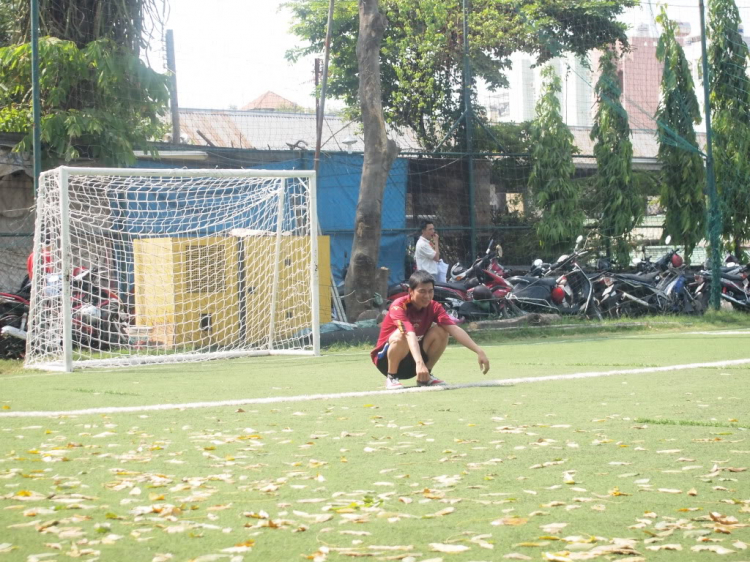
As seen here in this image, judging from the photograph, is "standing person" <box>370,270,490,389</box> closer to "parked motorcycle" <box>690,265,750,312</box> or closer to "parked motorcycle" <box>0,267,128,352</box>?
"parked motorcycle" <box>0,267,128,352</box>

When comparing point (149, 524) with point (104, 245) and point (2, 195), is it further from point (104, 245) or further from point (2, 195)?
point (2, 195)

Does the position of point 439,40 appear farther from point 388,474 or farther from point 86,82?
point 388,474

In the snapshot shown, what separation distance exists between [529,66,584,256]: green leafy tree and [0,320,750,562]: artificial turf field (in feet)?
31.1

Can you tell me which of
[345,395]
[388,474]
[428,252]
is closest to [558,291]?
[428,252]

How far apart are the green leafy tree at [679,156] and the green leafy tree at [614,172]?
677 millimetres

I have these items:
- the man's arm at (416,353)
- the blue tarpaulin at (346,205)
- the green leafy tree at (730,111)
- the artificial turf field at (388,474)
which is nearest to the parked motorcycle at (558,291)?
the blue tarpaulin at (346,205)

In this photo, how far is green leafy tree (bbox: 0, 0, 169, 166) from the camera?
12.6m

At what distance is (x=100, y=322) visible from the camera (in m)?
11.0

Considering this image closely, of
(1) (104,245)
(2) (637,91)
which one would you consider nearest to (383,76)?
(2) (637,91)

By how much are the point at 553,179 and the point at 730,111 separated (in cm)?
339

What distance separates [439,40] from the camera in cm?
2545

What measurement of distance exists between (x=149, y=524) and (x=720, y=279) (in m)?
14.0

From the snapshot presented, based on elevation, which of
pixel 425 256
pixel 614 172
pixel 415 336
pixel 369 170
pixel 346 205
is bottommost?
pixel 415 336

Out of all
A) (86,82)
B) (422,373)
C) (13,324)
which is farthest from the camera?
(86,82)
